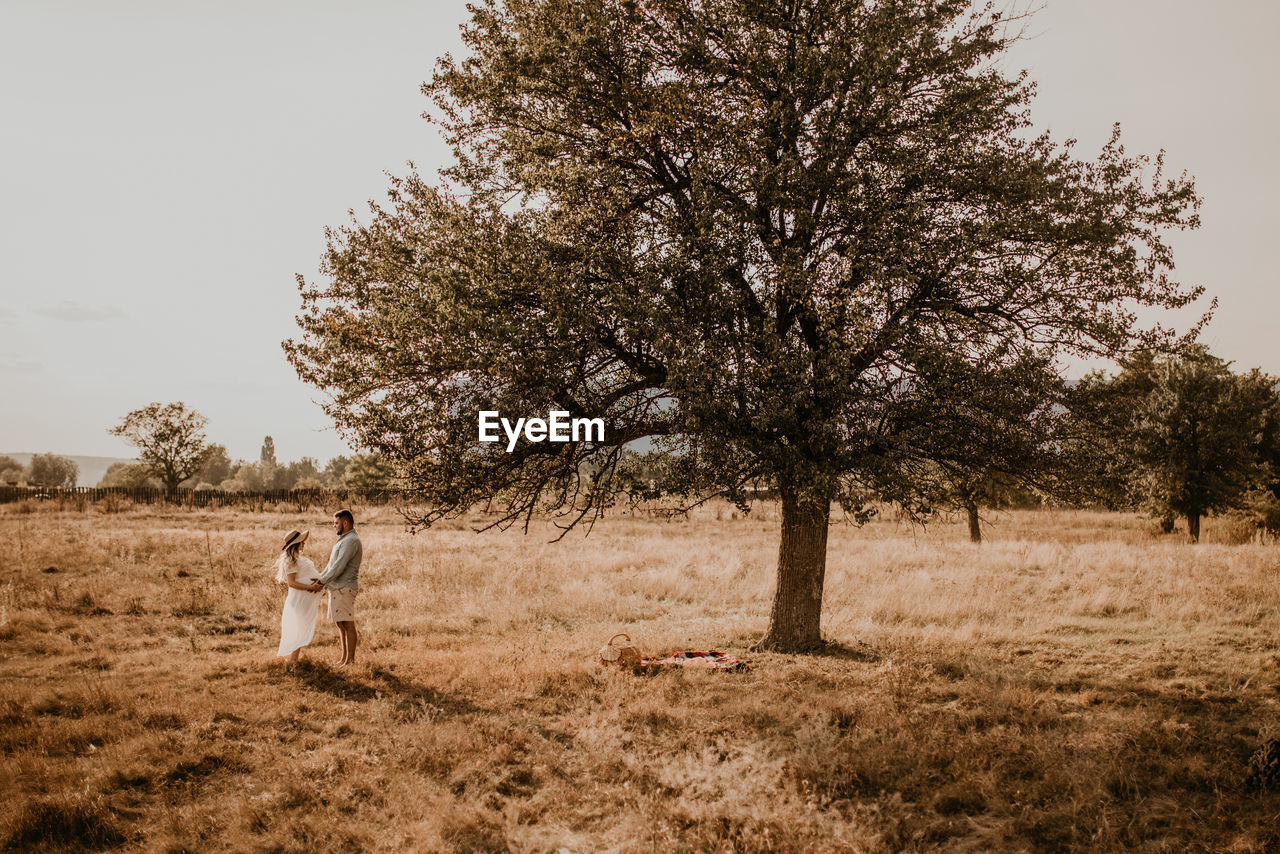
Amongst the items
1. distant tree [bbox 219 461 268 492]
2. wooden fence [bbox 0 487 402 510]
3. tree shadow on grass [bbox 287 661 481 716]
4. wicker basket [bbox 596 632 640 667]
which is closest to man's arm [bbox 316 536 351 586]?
tree shadow on grass [bbox 287 661 481 716]

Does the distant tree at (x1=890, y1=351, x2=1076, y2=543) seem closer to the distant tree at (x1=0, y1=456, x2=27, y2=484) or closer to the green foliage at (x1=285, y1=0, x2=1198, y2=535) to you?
the green foliage at (x1=285, y1=0, x2=1198, y2=535)

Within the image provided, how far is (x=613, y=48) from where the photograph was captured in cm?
1049

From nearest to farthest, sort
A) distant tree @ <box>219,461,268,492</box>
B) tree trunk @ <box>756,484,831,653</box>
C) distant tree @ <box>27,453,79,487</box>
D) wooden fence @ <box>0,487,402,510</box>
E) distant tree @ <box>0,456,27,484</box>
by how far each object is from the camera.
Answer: tree trunk @ <box>756,484,831,653</box> → wooden fence @ <box>0,487,402,510</box> → distant tree @ <box>0,456,27,484</box> → distant tree @ <box>27,453,79,487</box> → distant tree @ <box>219,461,268,492</box>

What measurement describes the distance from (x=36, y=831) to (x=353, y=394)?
→ 581 centimetres

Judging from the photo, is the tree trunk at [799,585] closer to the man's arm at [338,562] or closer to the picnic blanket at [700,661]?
the picnic blanket at [700,661]

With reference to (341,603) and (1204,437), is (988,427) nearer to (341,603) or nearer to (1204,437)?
(341,603)

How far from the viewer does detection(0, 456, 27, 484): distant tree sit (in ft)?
382

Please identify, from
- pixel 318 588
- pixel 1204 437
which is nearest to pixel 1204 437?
pixel 1204 437

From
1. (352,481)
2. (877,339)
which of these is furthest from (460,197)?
(352,481)

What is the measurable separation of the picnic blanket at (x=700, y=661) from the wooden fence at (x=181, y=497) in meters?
35.2

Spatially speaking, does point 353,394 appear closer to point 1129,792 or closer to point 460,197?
point 460,197

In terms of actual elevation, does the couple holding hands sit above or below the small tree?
below

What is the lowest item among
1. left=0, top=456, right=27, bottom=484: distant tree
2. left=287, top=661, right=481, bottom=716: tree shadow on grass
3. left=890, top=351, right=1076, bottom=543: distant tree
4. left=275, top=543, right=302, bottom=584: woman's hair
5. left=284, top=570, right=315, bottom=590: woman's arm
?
left=0, top=456, right=27, bottom=484: distant tree

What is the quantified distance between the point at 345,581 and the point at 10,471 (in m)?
164
